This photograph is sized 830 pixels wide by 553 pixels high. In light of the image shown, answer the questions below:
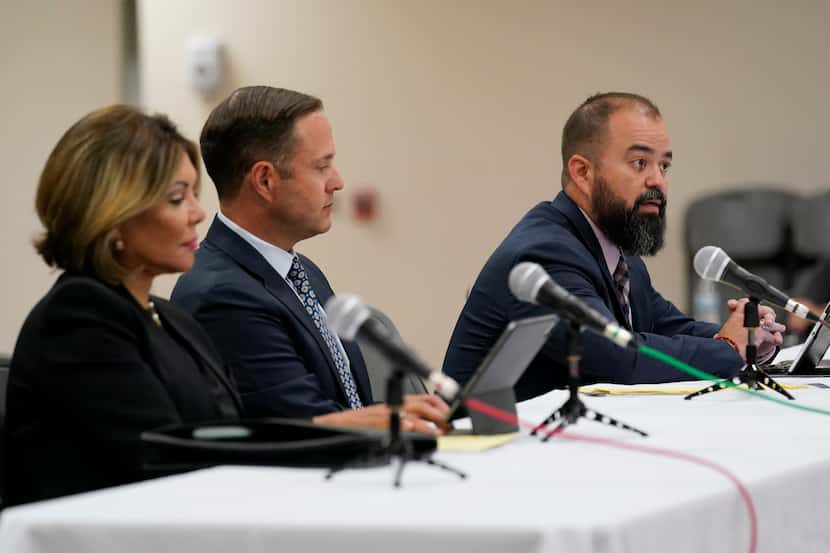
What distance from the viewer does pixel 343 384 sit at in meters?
2.60

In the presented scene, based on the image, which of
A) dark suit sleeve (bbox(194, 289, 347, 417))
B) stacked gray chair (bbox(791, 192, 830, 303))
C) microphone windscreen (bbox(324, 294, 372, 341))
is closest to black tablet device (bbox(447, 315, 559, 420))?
microphone windscreen (bbox(324, 294, 372, 341))

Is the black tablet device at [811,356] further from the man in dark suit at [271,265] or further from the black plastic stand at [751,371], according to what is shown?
the man in dark suit at [271,265]

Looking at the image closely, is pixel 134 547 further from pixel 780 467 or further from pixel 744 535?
pixel 780 467

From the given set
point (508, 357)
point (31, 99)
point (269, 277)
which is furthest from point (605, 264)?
point (31, 99)

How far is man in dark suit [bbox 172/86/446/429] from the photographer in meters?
2.44

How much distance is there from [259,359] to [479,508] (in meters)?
1.15

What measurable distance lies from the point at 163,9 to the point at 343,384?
4.77m

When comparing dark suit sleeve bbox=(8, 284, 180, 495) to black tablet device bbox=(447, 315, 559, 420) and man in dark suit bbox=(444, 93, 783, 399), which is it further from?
man in dark suit bbox=(444, 93, 783, 399)

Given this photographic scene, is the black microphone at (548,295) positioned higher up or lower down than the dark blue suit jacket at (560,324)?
higher up

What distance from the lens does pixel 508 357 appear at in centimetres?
180

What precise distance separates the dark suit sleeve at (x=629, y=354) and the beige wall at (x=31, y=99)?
14.7ft

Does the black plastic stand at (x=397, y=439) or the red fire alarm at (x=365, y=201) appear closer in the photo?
the black plastic stand at (x=397, y=439)

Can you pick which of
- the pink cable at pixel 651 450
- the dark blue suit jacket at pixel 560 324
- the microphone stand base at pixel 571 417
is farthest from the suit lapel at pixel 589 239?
the microphone stand base at pixel 571 417

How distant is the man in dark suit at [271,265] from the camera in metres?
2.44
